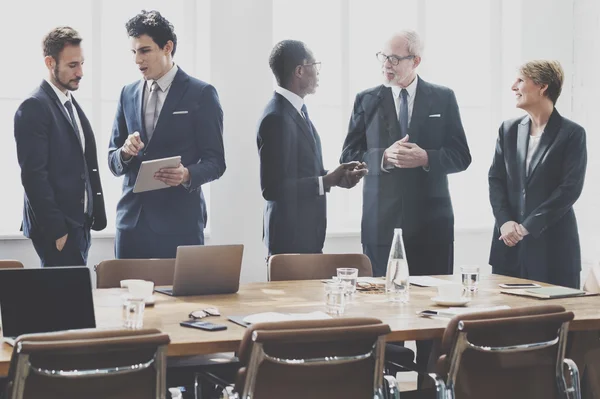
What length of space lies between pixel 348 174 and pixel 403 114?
582mm

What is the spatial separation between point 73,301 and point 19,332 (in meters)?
0.19

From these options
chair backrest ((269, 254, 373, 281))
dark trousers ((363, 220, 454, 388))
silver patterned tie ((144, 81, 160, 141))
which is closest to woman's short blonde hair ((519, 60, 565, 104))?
dark trousers ((363, 220, 454, 388))

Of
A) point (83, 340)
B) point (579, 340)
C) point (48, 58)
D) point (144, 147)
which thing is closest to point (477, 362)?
Answer: point (579, 340)

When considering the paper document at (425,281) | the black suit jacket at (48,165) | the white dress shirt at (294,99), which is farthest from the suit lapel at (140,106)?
the paper document at (425,281)

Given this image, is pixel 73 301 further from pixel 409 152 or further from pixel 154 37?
pixel 409 152

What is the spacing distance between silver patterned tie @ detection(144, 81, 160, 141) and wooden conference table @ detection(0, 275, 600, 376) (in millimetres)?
1659

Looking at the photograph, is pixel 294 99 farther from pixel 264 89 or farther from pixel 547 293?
pixel 547 293

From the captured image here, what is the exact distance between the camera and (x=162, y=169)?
16.3 feet

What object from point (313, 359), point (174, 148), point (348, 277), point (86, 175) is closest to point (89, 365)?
point (313, 359)

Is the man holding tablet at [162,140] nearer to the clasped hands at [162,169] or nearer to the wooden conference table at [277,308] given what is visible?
the clasped hands at [162,169]

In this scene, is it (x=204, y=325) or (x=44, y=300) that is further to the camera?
(x=204, y=325)

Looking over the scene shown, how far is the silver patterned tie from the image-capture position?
529 centimetres

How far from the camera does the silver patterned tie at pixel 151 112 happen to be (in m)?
5.29

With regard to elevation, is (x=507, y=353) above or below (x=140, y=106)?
below
